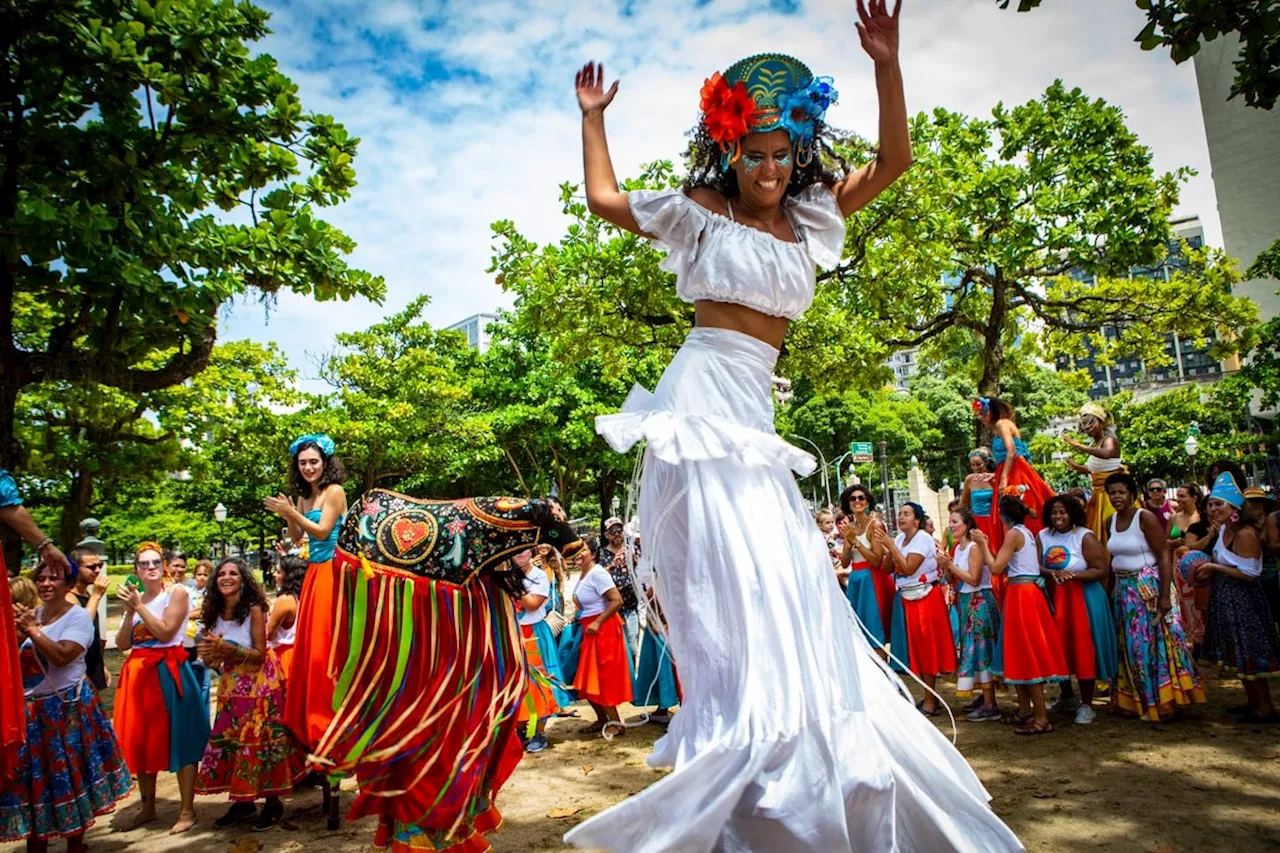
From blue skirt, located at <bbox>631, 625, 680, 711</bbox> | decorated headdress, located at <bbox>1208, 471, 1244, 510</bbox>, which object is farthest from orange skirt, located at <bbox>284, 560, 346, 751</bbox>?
decorated headdress, located at <bbox>1208, 471, 1244, 510</bbox>

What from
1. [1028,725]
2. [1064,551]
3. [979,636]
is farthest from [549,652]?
[1064,551]

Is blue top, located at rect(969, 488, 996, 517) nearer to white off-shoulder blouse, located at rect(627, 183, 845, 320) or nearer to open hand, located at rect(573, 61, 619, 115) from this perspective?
white off-shoulder blouse, located at rect(627, 183, 845, 320)

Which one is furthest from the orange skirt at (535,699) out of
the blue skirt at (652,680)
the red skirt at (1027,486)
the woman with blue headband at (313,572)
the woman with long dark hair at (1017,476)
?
the red skirt at (1027,486)

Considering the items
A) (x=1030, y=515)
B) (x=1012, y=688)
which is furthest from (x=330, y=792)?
(x=1012, y=688)

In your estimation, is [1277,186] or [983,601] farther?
[1277,186]

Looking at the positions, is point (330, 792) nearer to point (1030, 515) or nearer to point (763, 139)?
point (763, 139)

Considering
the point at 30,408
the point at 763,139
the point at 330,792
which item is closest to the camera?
the point at 763,139

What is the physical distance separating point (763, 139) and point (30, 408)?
18057 millimetres

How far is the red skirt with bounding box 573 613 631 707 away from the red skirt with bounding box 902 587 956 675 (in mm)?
2601

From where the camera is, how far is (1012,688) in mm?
Answer: 8039

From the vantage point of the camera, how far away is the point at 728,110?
275 centimetres

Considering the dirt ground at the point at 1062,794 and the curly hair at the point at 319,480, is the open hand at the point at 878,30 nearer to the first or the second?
the dirt ground at the point at 1062,794

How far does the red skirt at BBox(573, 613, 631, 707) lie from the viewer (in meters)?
7.43

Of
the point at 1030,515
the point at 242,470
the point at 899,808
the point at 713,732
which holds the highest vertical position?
the point at 242,470
